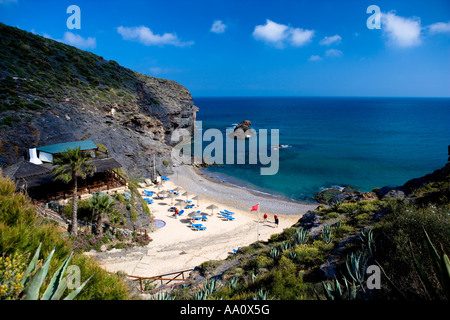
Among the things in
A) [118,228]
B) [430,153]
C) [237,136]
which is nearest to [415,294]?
[118,228]

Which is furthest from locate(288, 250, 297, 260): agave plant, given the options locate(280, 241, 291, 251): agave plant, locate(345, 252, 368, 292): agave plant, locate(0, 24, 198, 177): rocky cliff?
locate(0, 24, 198, 177): rocky cliff

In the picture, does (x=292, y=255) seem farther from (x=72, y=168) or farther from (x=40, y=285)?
(x=72, y=168)

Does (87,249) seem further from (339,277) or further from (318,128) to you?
(318,128)

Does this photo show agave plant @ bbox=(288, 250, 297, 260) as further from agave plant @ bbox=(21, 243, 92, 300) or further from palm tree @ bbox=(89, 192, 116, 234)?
palm tree @ bbox=(89, 192, 116, 234)

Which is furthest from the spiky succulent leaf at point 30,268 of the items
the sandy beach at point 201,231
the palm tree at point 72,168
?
the palm tree at point 72,168

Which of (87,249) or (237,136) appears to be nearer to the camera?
(87,249)

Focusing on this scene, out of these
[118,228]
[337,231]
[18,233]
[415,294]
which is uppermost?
[18,233]

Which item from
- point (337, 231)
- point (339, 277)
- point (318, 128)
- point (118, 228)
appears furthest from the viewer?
point (318, 128)

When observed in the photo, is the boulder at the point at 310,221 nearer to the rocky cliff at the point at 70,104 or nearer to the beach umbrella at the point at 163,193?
the beach umbrella at the point at 163,193
